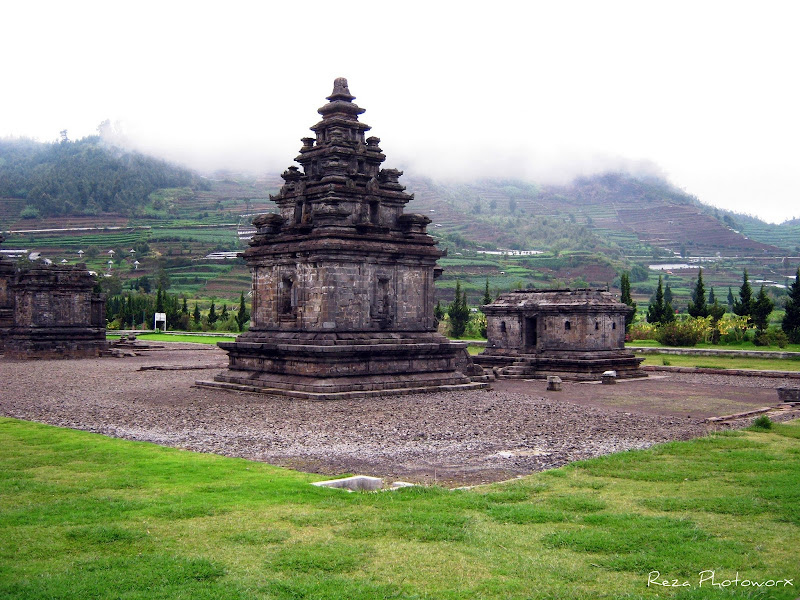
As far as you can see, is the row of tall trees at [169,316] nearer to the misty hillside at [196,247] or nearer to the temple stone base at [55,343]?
the temple stone base at [55,343]

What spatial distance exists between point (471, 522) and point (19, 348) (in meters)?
38.2

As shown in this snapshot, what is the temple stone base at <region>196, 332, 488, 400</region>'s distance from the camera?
23.2 metres

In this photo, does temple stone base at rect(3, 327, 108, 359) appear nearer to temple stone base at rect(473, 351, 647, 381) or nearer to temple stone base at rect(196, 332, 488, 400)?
temple stone base at rect(196, 332, 488, 400)

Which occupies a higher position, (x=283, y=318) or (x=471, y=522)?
(x=283, y=318)

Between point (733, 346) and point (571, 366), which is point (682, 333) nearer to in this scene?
point (733, 346)

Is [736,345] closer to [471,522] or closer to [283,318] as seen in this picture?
[283,318]

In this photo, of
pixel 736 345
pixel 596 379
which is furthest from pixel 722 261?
pixel 596 379

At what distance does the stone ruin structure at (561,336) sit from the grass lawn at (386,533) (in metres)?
19.3

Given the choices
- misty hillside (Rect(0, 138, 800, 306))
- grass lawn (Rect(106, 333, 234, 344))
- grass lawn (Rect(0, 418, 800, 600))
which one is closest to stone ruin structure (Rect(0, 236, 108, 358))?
grass lawn (Rect(106, 333, 234, 344))

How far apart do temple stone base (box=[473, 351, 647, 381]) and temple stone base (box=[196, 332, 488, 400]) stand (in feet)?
17.9

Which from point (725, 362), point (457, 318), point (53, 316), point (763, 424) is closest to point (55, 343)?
point (53, 316)

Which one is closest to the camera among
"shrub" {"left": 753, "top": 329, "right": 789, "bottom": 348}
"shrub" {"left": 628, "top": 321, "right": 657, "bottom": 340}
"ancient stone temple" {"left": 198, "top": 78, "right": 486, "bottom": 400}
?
"ancient stone temple" {"left": 198, "top": 78, "right": 486, "bottom": 400}

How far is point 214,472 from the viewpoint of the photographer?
11.7 meters

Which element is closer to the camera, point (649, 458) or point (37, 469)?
point (37, 469)
